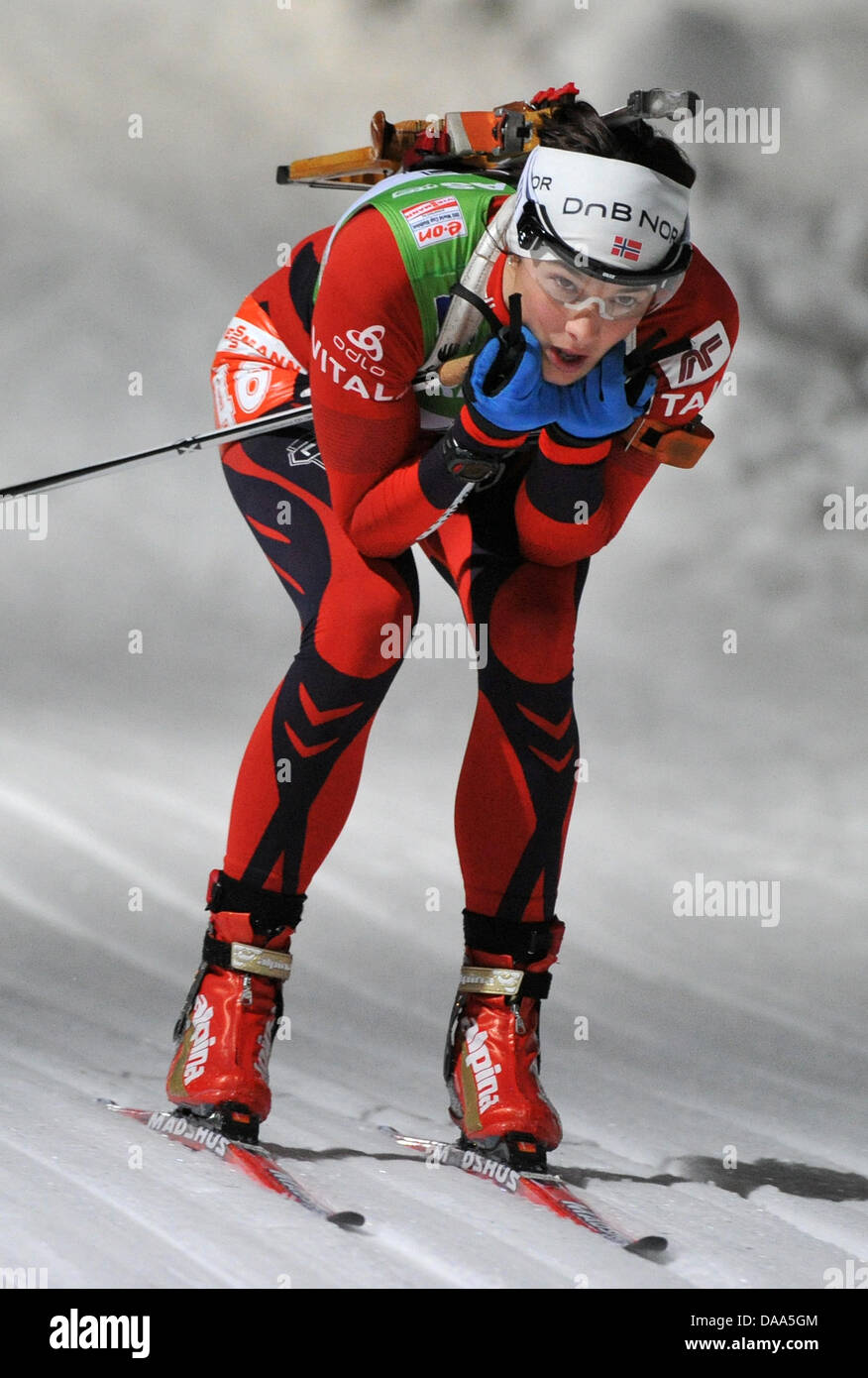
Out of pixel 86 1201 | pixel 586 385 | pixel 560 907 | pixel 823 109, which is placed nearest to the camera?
pixel 86 1201

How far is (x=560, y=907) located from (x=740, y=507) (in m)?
2.16

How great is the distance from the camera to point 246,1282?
1.82 m

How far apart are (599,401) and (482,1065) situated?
0.95 meters

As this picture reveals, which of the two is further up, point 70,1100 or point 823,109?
point 823,109

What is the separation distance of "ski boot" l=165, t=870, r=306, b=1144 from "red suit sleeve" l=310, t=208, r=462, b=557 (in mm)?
526

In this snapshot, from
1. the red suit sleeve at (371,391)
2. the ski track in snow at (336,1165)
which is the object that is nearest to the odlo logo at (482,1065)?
the ski track in snow at (336,1165)

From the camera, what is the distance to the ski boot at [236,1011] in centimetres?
231

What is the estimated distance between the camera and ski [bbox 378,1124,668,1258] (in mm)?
2102

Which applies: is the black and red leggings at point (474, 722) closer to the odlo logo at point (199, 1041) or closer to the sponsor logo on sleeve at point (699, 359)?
the odlo logo at point (199, 1041)

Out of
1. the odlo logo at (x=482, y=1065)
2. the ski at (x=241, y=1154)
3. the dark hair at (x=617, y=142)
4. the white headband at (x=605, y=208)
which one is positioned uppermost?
the dark hair at (x=617, y=142)

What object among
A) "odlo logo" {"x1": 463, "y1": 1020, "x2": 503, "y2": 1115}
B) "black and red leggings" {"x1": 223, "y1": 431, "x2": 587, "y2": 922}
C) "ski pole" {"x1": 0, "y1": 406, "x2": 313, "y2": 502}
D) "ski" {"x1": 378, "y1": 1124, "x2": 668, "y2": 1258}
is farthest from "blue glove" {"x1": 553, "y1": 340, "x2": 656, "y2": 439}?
"ski" {"x1": 378, "y1": 1124, "x2": 668, "y2": 1258}

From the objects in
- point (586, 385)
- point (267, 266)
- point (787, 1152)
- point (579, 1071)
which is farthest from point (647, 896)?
point (267, 266)

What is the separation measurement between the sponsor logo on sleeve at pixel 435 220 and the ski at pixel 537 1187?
1.24 m
